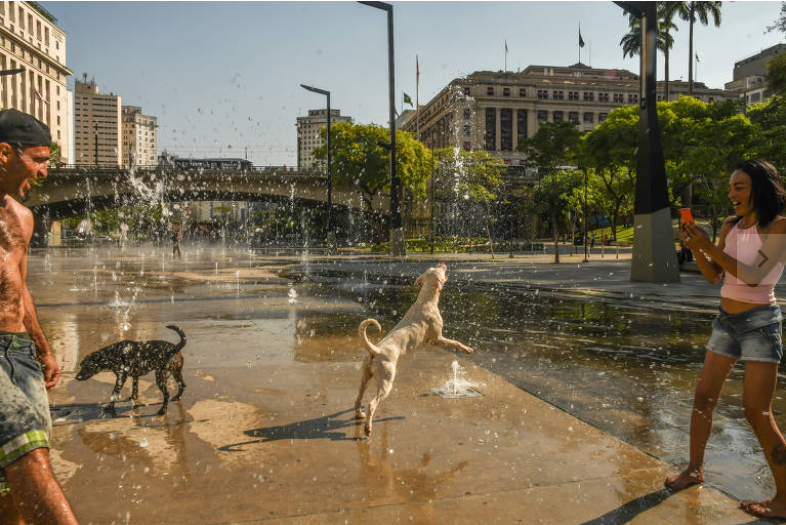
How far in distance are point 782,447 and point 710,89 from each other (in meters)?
145

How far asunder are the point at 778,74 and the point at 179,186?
5164cm

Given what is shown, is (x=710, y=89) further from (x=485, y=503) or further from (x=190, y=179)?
(x=485, y=503)

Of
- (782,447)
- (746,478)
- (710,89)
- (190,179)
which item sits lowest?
(746,478)

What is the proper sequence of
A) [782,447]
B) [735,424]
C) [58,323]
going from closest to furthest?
[782,447], [735,424], [58,323]

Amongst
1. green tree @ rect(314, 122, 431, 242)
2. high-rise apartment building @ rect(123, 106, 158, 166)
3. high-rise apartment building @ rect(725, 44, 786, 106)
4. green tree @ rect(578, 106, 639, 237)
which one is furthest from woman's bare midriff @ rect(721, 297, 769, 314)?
high-rise apartment building @ rect(725, 44, 786, 106)

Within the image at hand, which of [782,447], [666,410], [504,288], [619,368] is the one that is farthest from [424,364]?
[504,288]

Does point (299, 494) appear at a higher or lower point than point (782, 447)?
lower

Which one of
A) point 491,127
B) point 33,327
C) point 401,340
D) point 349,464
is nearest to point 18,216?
point 33,327

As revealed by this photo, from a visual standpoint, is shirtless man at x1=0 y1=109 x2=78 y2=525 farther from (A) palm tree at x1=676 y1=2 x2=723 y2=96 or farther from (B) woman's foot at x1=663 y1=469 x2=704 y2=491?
(A) palm tree at x1=676 y1=2 x2=723 y2=96

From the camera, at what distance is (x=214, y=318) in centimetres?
1054

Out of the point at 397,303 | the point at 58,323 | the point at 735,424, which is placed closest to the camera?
the point at 735,424

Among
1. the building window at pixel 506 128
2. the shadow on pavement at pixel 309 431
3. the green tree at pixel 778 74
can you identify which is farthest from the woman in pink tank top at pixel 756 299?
the building window at pixel 506 128

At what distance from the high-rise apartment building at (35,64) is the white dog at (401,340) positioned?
97.7m

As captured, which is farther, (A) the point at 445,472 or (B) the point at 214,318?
(B) the point at 214,318
